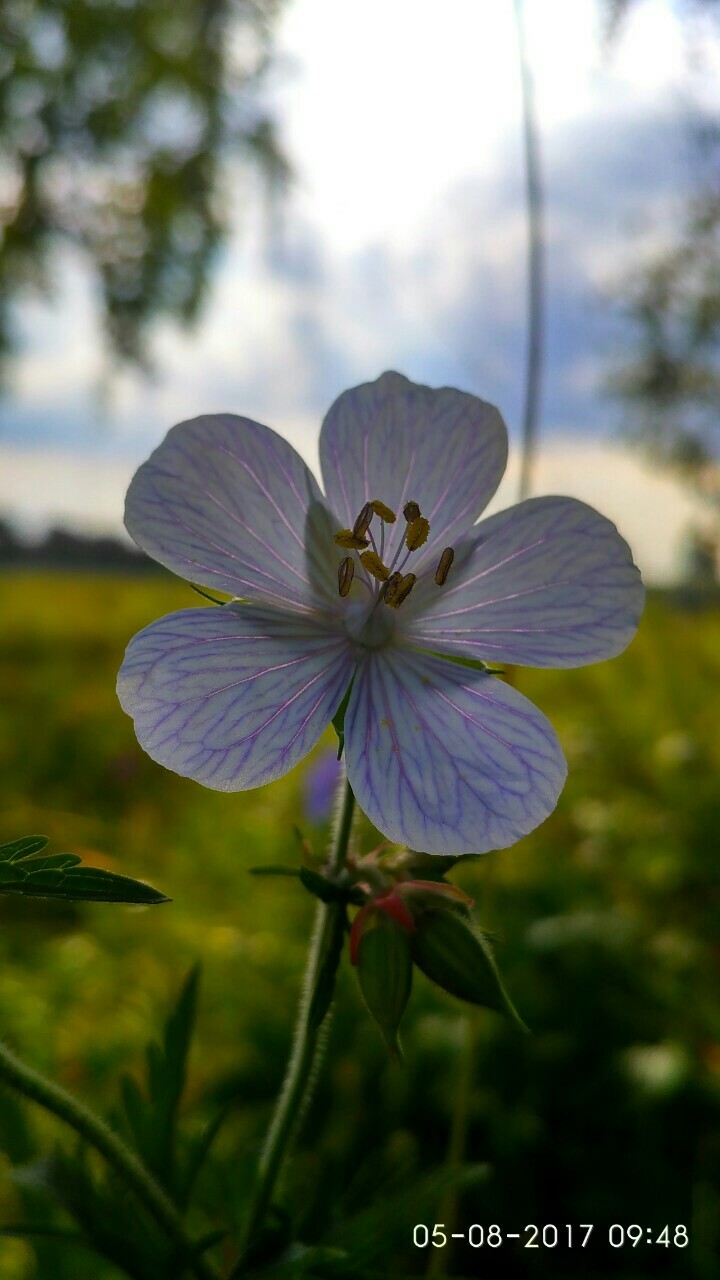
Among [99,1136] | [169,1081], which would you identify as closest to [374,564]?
[99,1136]

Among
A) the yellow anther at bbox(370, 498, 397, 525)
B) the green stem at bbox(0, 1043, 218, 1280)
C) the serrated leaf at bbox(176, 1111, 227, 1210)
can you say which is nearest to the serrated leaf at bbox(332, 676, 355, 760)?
the yellow anther at bbox(370, 498, 397, 525)

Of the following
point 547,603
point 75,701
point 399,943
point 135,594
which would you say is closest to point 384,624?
point 547,603

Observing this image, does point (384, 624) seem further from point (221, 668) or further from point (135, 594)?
point (135, 594)

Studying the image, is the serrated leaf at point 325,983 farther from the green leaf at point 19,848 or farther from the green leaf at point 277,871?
the green leaf at point 19,848

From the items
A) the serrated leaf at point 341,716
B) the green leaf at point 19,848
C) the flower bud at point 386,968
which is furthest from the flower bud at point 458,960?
the green leaf at point 19,848

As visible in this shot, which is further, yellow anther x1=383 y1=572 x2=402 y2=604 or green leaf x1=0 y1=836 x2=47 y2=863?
yellow anther x1=383 y1=572 x2=402 y2=604

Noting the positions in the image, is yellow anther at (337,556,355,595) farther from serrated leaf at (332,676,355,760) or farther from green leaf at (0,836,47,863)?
green leaf at (0,836,47,863)

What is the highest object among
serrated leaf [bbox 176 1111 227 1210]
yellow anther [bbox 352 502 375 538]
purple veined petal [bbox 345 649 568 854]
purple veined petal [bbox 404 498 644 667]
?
yellow anther [bbox 352 502 375 538]
